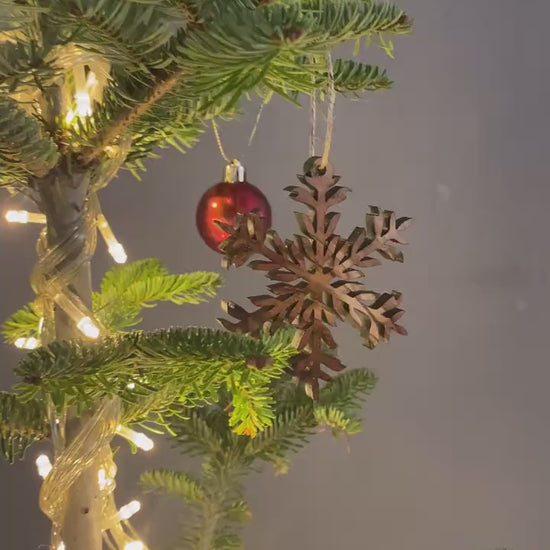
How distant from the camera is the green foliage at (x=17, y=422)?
48 centimetres

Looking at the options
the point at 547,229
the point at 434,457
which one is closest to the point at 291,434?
the point at 434,457

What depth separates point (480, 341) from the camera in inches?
34.9

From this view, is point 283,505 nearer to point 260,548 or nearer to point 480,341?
point 260,548

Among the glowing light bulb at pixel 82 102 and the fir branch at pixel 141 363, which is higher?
the glowing light bulb at pixel 82 102

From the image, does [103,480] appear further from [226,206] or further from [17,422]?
[226,206]

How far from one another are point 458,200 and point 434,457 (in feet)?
1.08

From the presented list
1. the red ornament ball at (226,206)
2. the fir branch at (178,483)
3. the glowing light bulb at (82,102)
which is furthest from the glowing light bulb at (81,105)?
the fir branch at (178,483)

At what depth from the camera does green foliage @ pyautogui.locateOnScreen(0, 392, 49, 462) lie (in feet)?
1.57

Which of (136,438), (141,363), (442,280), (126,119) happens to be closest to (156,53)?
(126,119)

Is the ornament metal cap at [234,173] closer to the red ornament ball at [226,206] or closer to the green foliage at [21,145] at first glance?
the red ornament ball at [226,206]

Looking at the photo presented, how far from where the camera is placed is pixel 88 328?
464 millimetres

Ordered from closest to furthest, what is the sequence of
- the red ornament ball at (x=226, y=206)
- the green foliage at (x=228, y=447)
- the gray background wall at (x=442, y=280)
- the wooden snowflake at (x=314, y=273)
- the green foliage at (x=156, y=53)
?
the green foliage at (x=156, y=53)
the wooden snowflake at (x=314, y=273)
the red ornament ball at (x=226, y=206)
the green foliage at (x=228, y=447)
the gray background wall at (x=442, y=280)

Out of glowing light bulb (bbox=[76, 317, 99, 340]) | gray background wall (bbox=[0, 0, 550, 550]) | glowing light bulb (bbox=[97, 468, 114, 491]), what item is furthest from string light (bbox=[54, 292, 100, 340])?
gray background wall (bbox=[0, 0, 550, 550])

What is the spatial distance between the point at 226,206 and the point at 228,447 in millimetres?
254
